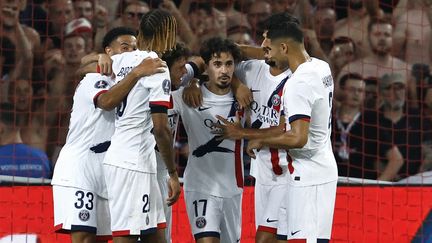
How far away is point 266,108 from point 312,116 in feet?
2.78

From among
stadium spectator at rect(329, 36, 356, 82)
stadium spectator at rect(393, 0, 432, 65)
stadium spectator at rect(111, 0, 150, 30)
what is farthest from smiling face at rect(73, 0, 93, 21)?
stadium spectator at rect(393, 0, 432, 65)

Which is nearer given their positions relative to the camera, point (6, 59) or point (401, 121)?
point (401, 121)

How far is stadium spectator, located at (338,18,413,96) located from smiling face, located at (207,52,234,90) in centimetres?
298

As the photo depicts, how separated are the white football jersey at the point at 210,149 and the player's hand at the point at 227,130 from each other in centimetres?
5

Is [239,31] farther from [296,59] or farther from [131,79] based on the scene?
[131,79]

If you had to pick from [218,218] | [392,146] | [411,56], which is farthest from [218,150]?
[411,56]

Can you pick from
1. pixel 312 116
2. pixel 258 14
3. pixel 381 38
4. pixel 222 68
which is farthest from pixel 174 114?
pixel 381 38

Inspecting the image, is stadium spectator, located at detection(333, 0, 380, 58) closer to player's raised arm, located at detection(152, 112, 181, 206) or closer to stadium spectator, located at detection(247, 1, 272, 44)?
stadium spectator, located at detection(247, 1, 272, 44)

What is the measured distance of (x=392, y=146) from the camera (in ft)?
32.9

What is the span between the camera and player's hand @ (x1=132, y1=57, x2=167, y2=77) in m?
6.66

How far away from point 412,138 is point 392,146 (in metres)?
0.19

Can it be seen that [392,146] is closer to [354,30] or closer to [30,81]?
[354,30]

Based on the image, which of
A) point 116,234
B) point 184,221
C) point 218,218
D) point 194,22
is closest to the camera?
point 116,234

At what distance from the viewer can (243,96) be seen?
7551 millimetres
